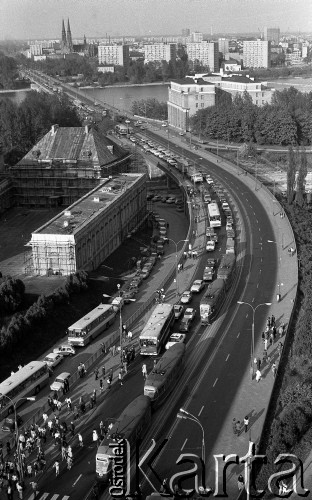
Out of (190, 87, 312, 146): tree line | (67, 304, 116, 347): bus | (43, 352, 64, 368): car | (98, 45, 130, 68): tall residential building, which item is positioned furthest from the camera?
(98, 45, 130, 68): tall residential building

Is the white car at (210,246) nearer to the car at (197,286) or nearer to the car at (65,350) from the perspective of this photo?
the car at (197,286)

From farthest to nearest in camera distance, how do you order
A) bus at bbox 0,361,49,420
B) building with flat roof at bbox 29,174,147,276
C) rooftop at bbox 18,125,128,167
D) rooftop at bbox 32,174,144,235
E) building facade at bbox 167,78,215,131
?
building facade at bbox 167,78,215,131
rooftop at bbox 18,125,128,167
rooftop at bbox 32,174,144,235
building with flat roof at bbox 29,174,147,276
bus at bbox 0,361,49,420

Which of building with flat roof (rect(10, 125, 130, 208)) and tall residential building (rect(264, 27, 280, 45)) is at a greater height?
tall residential building (rect(264, 27, 280, 45))

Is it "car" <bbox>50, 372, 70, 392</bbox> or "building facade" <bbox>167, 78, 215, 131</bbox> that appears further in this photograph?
"building facade" <bbox>167, 78, 215, 131</bbox>

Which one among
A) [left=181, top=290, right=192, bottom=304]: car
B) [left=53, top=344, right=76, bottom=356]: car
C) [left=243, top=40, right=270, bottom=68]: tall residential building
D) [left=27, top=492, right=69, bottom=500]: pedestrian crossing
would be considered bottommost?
[left=27, top=492, right=69, bottom=500]: pedestrian crossing

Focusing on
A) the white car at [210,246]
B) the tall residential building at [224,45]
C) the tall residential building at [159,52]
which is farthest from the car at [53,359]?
the tall residential building at [224,45]

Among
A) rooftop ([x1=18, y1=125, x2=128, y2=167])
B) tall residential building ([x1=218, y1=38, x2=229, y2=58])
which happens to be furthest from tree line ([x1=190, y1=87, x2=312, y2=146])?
tall residential building ([x1=218, y1=38, x2=229, y2=58])

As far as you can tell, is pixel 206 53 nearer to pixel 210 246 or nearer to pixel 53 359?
pixel 210 246

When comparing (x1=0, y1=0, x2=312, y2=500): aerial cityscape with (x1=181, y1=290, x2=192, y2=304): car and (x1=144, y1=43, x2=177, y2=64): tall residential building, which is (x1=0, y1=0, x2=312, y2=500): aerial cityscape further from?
(x1=144, y1=43, x2=177, y2=64): tall residential building
